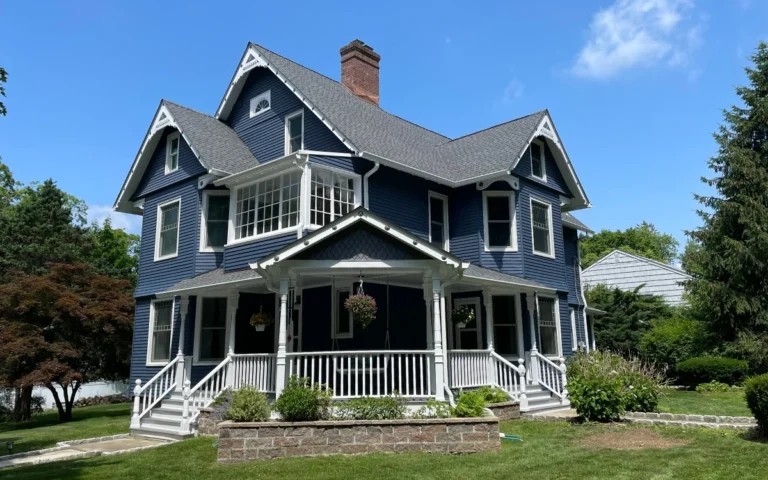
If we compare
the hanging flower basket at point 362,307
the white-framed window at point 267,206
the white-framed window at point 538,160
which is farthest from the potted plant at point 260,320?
the white-framed window at point 538,160

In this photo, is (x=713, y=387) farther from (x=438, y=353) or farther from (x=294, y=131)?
(x=294, y=131)

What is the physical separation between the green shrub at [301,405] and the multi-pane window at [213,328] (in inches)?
236

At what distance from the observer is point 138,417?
1375cm

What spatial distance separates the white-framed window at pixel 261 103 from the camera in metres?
17.4

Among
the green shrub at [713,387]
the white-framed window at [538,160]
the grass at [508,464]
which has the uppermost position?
the white-framed window at [538,160]

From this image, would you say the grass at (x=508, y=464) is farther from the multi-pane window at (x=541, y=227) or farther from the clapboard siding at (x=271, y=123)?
the clapboard siding at (x=271, y=123)

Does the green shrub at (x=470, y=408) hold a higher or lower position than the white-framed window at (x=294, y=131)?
lower

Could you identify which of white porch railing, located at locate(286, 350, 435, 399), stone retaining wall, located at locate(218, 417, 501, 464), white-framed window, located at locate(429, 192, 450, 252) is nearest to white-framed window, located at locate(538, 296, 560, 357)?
white-framed window, located at locate(429, 192, 450, 252)

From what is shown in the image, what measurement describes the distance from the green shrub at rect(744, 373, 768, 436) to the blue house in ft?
15.4

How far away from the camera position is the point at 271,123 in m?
17.2

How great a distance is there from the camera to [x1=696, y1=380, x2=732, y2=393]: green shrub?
1977cm

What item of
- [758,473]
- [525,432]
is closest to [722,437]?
[758,473]

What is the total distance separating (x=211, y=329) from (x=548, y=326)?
373 inches

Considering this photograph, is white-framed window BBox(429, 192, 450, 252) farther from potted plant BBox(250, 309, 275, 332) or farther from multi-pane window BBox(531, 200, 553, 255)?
potted plant BBox(250, 309, 275, 332)
